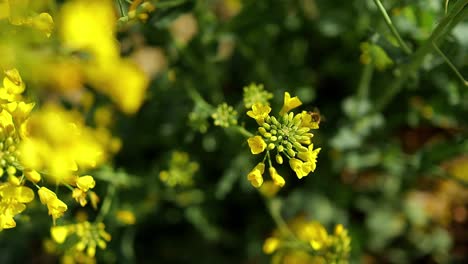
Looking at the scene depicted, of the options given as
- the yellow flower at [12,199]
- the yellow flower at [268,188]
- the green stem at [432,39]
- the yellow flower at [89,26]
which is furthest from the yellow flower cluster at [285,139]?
the yellow flower at [89,26]

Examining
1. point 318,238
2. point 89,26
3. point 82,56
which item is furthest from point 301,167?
point 89,26

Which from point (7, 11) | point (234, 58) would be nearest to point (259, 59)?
point (234, 58)

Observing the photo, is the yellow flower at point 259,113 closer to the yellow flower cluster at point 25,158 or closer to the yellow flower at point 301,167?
the yellow flower at point 301,167

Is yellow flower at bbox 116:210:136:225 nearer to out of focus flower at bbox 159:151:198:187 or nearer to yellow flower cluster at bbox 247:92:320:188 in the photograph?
out of focus flower at bbox 159:151:198:187

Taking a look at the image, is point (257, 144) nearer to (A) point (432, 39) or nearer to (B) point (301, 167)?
(B) point (301, 167)

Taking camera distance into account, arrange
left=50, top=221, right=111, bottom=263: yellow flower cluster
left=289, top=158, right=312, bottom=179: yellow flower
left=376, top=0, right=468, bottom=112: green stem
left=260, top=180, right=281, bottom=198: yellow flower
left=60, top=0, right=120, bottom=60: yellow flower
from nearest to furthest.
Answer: left=289, top=158, right=312, bottom=179: yellow flower, left=376, top=0, right=468, bottom=112: green stem, left=50, top=221, right=111, bottom=263: yellow flower cluster, left=260, top=180, right=281, bottom=198: yellow flower, left=60, top=0, right=120, bottom=60: yellow flower

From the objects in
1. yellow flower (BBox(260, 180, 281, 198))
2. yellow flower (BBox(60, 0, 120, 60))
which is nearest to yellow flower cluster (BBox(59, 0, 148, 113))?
yellow flower (BBox(60, 0, 120, 60))

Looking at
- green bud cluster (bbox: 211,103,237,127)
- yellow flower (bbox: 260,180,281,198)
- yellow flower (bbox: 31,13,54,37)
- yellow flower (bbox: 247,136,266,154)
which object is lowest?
yellow flower (bbox: 260,180,281,198)

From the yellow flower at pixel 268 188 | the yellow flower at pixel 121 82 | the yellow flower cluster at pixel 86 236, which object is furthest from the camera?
the yellow flower at pixel 121 82

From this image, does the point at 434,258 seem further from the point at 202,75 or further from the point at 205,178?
the point at 202,75
